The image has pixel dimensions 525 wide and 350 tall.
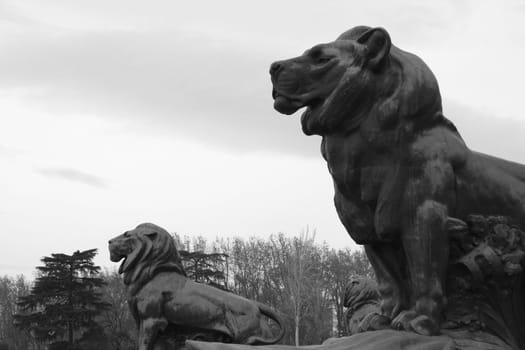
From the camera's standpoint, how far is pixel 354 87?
4020mm

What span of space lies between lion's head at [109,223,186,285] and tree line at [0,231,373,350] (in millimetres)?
Answer: 23622

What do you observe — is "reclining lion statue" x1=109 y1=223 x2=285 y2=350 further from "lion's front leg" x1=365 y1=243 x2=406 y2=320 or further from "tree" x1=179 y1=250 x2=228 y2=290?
"tree" x1=179 y1=250 x2=228 y2=290

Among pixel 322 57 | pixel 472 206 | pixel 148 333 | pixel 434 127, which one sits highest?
pixel 322 57

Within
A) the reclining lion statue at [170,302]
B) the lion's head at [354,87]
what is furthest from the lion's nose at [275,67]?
the reclining lion statue at [170,302]

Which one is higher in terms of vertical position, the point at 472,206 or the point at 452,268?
the point at 472,206

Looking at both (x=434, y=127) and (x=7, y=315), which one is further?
(x=7, y=315)

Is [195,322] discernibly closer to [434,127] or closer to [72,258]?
[434,127]

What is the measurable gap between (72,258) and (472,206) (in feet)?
141

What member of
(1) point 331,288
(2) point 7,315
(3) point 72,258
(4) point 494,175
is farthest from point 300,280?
(4) point 494,175

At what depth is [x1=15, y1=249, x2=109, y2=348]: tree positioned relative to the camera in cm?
4353

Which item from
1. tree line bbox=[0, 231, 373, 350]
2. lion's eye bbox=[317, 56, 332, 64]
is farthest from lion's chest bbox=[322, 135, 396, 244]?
tree line bbox=[0, 231, 373, 350]

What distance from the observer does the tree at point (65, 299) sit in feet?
143

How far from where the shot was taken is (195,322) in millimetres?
10422

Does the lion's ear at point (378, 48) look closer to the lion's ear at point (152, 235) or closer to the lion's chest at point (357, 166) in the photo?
the lion's chest at point (357, 166)
